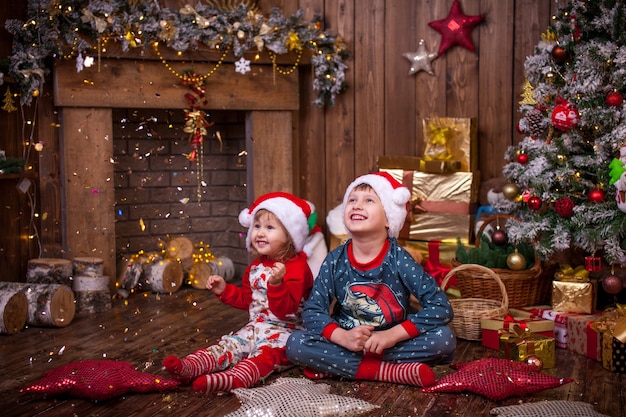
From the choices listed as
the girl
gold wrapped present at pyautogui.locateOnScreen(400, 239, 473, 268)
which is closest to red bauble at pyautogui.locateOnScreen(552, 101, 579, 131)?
gold wrapped present at pyautogui.locateOnScreen(400, 239, 473, 268)

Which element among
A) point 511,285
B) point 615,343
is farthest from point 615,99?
point 615,343

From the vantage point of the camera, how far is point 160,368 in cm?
322

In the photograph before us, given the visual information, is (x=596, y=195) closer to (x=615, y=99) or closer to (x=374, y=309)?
(x=615, y=99)

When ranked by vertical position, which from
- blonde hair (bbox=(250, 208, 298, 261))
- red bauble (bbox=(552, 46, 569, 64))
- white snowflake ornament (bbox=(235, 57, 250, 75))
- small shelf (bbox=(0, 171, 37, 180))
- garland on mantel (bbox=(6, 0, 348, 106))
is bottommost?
blonde hair (bbox=(250, 208, 298, 261))

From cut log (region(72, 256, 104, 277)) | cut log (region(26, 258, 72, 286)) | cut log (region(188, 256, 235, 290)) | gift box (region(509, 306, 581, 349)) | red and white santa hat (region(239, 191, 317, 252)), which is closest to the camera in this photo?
red and white santa hat (region(239, 191, 317, 252))

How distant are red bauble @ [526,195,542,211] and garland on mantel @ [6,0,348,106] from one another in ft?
5.54

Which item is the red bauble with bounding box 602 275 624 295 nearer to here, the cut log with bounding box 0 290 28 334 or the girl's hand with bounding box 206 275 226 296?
the girl's hand with bounding box 206 275 226 296

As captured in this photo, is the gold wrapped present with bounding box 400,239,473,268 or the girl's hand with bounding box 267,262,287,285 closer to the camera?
the girl's hand with bounding box 267,262,287,285

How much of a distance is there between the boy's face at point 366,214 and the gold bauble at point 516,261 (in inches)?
41.0

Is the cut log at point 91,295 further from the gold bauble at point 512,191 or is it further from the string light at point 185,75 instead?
the gold bauble at point 512,191

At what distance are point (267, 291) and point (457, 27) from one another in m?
2.47

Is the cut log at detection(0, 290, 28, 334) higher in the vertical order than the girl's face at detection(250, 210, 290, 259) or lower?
lower

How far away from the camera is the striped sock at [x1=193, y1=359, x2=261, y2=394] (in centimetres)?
282

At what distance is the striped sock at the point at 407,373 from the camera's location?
9.55 ft
